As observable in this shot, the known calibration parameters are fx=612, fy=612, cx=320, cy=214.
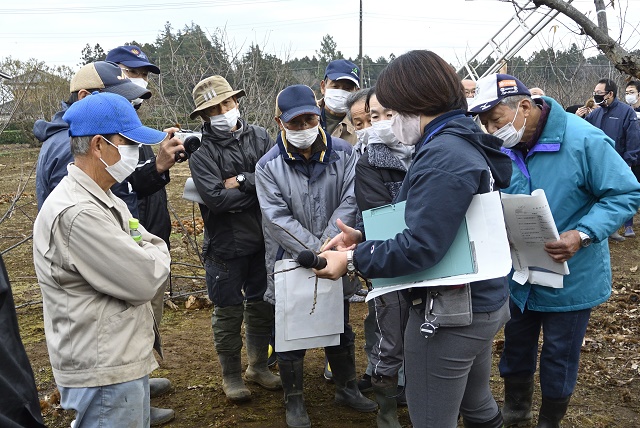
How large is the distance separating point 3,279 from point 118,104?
1196mm

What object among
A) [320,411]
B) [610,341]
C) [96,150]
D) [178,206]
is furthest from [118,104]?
[178,206]

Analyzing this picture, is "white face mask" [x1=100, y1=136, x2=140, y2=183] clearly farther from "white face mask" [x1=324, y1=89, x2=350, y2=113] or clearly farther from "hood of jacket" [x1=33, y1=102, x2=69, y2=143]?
"white face mask" [x1=324, y1=89, x2=350, y2=113]

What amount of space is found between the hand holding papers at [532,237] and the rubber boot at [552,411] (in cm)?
75

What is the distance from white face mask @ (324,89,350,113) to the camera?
5543 mm

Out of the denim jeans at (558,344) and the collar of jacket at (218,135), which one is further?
the collar of jacket at (218,135)

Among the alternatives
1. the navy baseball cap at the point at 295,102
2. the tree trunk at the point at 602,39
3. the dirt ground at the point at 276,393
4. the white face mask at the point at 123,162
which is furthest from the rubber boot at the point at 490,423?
the tree trunk at the point at 602,39

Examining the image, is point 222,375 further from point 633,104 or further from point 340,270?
point 633,104

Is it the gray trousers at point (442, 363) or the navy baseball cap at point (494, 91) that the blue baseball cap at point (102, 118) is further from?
the navy baseball cap at point (494, 91)

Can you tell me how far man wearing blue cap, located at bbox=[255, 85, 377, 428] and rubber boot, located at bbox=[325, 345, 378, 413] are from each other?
0.29m

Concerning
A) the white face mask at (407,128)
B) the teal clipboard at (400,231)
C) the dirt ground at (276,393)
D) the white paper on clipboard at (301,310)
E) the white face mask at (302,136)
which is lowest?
the dirt ground at (276,393)

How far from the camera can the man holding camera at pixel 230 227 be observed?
4.27 meters

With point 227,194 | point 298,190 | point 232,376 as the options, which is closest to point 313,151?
point 298,190

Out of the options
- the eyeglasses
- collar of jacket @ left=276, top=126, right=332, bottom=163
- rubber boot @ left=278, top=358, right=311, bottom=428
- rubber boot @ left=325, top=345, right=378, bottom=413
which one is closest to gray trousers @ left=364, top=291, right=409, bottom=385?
rubber boot @ left=325, top=345, right=378, bottom=413

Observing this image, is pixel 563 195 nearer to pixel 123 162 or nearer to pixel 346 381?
pixel 346 381
